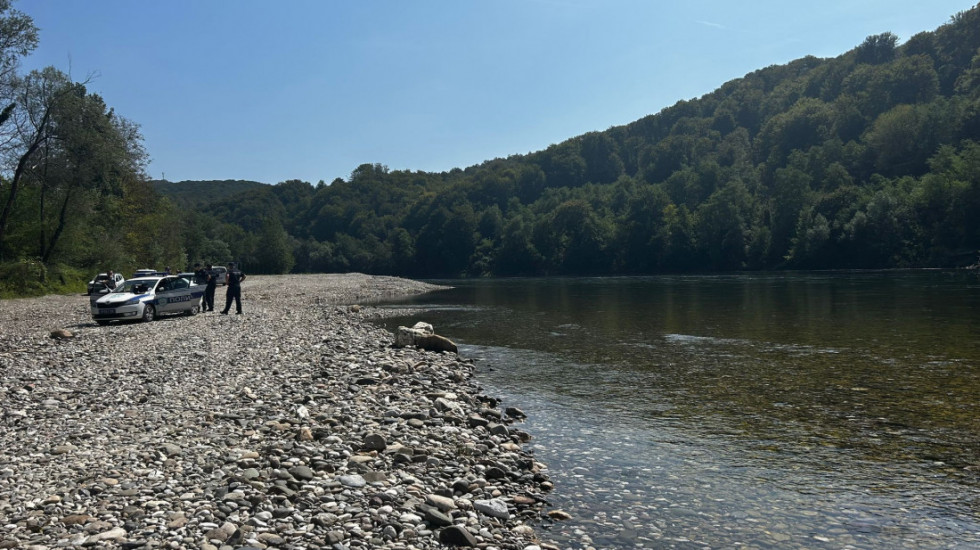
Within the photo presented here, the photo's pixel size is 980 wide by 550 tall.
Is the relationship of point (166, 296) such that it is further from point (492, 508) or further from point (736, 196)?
point (736, 196)

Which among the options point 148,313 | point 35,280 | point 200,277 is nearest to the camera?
point 148,313

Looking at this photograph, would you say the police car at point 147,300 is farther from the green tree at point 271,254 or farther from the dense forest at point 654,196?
the green tree at point 271,254

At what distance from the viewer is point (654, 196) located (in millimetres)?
133375

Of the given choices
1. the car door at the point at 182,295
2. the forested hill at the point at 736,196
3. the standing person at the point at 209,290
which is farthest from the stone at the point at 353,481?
the forested hill at the point at 736,196

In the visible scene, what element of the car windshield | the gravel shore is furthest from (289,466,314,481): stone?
the car windshield

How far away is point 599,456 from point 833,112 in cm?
14179

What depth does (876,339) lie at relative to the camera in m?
21.5

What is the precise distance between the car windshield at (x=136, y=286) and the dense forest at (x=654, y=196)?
815 inches

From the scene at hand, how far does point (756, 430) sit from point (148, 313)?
80.2 feet

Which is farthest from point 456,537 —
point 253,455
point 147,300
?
point 147,300

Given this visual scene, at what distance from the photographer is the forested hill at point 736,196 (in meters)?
89.2

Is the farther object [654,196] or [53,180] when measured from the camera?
[654,196]

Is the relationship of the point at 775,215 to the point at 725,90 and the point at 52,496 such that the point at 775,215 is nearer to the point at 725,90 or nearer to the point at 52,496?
the point at 725,90

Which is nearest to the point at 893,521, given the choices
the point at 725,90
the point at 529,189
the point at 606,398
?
the point at 606,398
